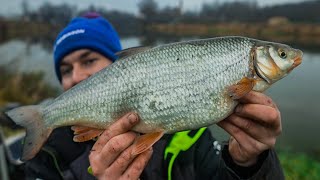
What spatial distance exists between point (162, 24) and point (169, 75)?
10.3 feet

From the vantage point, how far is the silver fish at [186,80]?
153cm

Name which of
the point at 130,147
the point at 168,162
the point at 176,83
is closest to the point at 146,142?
the point at 130,147

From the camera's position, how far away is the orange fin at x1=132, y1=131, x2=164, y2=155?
5.14 ft

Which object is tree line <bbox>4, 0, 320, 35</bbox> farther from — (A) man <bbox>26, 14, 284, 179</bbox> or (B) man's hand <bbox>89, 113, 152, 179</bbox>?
(B) man's hand <bbox>89, 113, 152, 179</bbox>

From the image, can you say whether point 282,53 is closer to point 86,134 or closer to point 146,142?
point 146,142

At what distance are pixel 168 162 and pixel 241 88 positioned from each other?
749mm

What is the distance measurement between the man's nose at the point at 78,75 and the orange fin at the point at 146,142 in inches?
44.5

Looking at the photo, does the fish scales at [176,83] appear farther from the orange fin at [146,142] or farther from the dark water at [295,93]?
the dark water at [295,93]

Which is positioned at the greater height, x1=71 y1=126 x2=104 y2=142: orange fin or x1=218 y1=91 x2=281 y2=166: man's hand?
x1=218 y1=91 x2=281 y2=166: man's hand

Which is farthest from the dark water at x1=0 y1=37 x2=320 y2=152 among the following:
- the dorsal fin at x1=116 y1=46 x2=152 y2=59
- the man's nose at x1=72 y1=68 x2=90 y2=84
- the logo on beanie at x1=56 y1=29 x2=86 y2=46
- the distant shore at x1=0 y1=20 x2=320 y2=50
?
the dorsal fin at x1=116 y1=46 x2=152 y2=59

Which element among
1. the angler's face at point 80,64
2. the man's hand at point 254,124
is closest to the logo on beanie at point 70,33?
the angler's face at point 80,64

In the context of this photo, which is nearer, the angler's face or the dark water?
the angler's face

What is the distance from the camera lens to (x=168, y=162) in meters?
2.09

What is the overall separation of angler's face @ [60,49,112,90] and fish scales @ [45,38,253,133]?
1.09m
